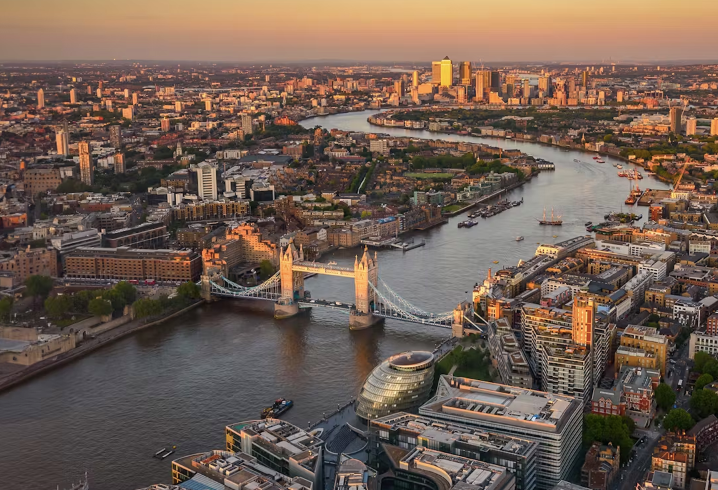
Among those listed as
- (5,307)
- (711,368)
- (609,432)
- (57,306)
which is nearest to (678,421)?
(609,432)

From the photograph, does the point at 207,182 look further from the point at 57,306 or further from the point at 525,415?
the point at 525,415

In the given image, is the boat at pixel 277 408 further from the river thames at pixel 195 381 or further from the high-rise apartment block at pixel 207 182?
the high-rise apartment block at pixel 207 182

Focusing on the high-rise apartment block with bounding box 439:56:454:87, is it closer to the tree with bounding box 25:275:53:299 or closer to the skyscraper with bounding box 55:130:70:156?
the skyscraper with bounding box 55:130:70:156

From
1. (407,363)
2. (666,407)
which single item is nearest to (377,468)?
(407,363)

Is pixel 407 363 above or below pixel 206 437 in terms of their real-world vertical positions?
above

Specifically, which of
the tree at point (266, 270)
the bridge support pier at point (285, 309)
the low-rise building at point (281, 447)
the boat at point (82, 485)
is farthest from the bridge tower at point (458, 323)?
the boat at point (82, 485)

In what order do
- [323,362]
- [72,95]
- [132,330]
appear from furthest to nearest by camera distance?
[72,95], [132,330], [323,362]

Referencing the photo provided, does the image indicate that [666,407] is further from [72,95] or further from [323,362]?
[72,95]
